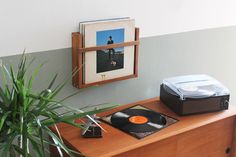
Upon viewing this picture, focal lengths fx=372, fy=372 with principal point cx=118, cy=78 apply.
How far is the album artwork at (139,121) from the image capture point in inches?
76.9

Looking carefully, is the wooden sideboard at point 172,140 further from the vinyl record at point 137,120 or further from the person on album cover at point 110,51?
the person on album cover at point 110,51

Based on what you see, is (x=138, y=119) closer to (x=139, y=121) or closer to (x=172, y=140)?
(x=139, y=121)

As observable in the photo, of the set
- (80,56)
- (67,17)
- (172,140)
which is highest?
(67,17)

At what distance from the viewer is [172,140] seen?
6.54 feet

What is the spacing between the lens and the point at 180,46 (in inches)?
99.9

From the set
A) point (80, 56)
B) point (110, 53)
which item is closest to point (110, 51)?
point (110, 53)

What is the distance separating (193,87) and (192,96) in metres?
0.11

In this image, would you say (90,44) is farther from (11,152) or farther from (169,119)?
(11,152)

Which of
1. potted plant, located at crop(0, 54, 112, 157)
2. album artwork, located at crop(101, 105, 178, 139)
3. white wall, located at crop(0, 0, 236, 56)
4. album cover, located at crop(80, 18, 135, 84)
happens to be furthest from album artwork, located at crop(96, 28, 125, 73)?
potted plant, located at crop(0, 54, 112, 157)

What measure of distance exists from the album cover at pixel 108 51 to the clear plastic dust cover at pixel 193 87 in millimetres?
274

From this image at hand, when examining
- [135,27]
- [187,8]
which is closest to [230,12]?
[187,8]

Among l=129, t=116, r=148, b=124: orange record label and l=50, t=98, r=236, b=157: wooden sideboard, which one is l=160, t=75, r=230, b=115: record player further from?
l=129, t=116, r=148, b=124: orange record label

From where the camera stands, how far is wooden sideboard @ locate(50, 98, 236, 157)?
70.9 inches

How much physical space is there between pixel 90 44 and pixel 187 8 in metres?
0.82
